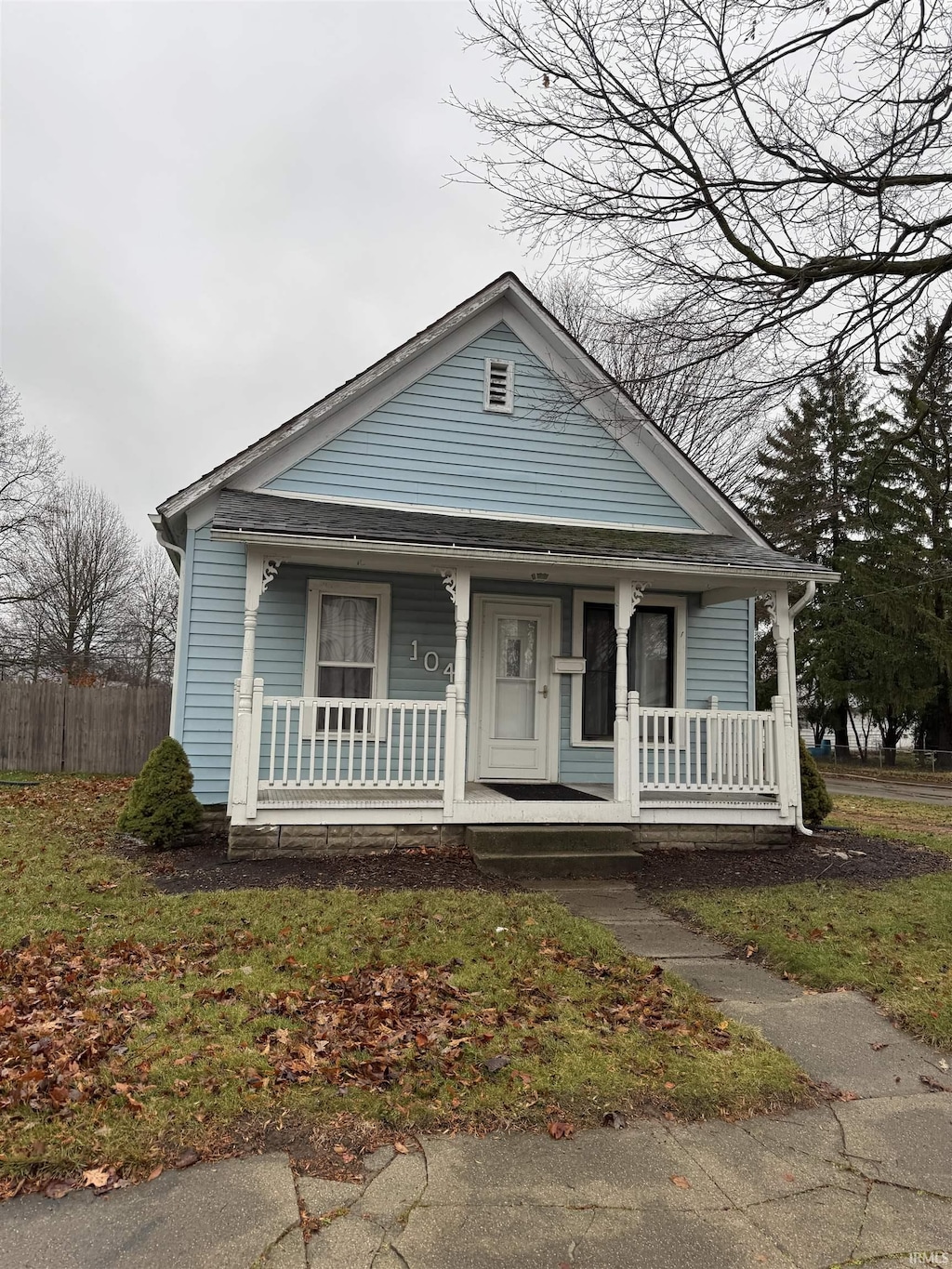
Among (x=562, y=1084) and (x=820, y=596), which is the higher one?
(x=820, y=596)

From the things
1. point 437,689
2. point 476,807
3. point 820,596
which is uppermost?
point 820,596

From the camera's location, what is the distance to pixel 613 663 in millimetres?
10094

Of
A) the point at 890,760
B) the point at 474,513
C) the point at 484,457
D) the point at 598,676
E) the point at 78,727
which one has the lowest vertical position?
the point at 890,760

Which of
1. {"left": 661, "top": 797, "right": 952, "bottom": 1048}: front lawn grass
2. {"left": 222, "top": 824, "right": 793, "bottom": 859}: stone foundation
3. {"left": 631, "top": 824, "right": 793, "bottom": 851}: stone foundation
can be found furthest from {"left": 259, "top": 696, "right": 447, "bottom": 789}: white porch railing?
{"left": 661, "top": 797, "right": 952, "bottom": 1048}: front lawn grass

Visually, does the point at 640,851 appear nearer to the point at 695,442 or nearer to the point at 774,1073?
the point at 774,1073

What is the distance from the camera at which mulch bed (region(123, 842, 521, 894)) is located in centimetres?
672

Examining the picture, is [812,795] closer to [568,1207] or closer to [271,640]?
Answer: [271,640]

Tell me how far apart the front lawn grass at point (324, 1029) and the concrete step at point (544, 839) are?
5.09 feet

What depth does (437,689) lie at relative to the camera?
9516 mm

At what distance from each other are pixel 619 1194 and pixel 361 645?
283 inches

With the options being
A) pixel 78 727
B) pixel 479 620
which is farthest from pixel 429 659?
pixel 78 727

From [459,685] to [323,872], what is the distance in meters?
2.21

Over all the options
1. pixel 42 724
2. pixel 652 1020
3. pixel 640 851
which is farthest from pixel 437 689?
pixel 42 724

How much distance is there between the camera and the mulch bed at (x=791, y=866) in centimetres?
738
